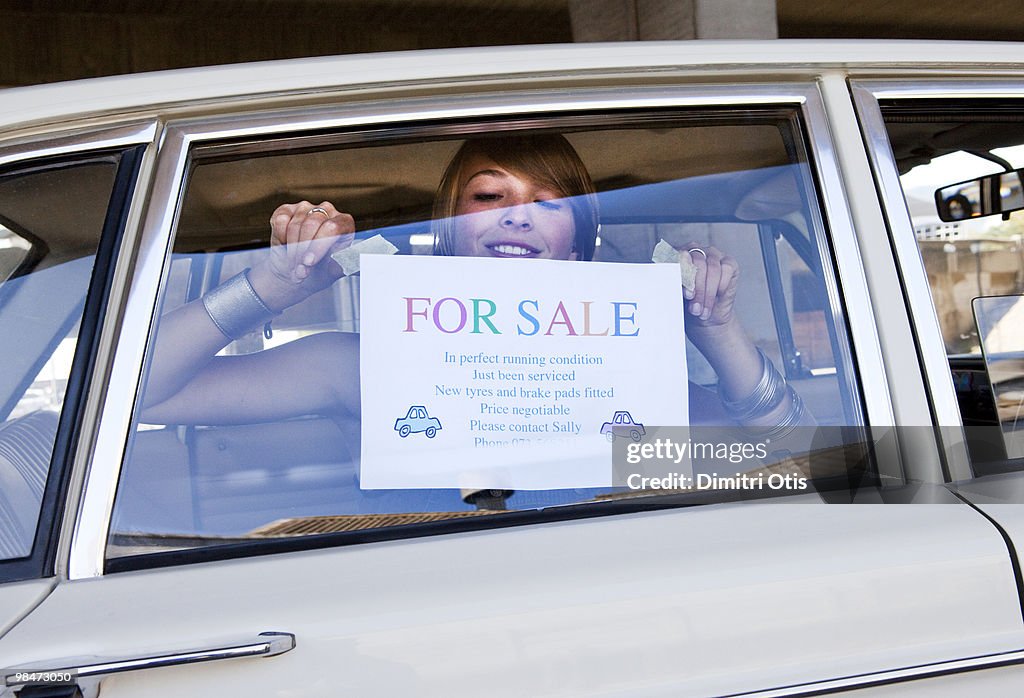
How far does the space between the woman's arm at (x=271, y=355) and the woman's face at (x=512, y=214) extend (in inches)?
8.2

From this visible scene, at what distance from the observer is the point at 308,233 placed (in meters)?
1.46

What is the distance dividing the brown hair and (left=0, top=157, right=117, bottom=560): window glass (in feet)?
1.64

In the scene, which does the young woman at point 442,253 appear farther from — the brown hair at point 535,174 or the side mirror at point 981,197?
the side mirror at point 981,197

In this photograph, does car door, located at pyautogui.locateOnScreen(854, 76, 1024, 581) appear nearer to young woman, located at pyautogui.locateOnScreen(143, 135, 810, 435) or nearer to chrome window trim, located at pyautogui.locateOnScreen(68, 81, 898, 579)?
chrome window trim, located at pyautogui.locateOnScreen(68, 81, 898, 579)

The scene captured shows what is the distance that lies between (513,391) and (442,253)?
0.24m

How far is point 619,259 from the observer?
1.45m

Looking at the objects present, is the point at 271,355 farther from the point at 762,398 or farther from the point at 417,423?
the point at 762,398

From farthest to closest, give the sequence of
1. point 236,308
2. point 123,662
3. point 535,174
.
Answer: point 535,174
point 236,308
point 123,662

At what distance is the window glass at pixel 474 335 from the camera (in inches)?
51.9

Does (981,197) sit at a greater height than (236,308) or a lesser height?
greater

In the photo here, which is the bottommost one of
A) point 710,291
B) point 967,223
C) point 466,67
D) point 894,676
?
point 894,676

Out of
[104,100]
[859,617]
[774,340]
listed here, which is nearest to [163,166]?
[104,100]

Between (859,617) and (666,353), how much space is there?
45 cm

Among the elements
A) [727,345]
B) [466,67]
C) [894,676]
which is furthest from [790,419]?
[466,67]
